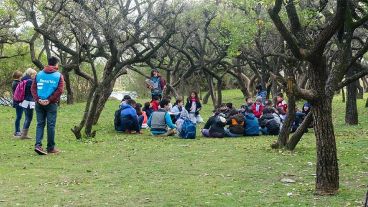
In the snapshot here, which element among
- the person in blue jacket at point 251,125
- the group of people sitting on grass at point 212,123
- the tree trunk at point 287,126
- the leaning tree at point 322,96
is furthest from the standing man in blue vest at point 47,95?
the person in blue jacket at point 251,125

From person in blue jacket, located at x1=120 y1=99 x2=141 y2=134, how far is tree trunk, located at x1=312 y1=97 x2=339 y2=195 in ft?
32.9

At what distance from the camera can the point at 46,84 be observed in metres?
11.4

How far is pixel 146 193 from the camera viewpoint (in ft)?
25.4

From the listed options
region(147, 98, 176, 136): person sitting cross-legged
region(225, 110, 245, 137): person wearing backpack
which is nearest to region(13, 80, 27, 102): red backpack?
region(147, 98, 176, 136): person sitting cross-legged

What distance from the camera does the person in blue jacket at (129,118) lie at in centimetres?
1694

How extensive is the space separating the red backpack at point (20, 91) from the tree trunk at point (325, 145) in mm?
8677

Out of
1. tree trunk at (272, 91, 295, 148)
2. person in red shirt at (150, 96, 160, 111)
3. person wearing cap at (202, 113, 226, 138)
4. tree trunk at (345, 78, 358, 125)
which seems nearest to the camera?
tree trunk at (272, 91, 295, 148)

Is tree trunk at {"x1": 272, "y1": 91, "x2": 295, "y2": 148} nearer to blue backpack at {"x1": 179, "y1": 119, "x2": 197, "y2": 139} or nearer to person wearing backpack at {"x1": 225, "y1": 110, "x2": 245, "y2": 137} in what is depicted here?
blue backpack at {"x1": 179, "y1": 119, "x2": 197, "y2": 139}

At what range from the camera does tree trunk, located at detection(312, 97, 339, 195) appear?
Result: 739 cm

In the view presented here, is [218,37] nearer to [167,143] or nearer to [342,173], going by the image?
[167,143]

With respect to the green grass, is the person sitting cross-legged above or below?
above

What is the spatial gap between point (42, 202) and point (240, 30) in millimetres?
16717

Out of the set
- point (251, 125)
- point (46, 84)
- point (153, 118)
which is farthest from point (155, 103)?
point (46, 84)

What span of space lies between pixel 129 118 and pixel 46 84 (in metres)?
5.76
